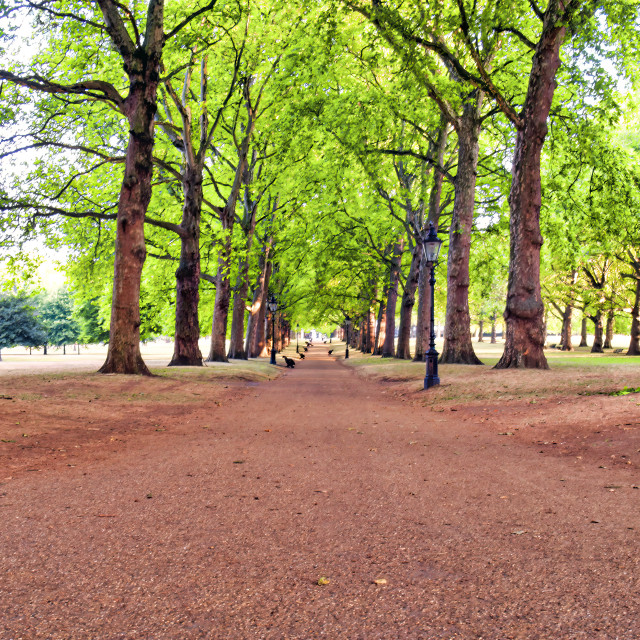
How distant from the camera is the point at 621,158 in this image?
20562 millimetres

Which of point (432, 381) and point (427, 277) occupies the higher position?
point (427, 277)

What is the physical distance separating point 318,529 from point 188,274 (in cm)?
1751

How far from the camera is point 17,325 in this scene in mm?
58125

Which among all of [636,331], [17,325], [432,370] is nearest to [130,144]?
[432,370]

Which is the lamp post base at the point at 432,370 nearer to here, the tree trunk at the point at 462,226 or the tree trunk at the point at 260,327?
the tree trunk at the point at 462,226

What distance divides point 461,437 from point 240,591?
650 cm

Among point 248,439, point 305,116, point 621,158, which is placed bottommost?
point 248,439

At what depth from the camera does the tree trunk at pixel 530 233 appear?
1622cm

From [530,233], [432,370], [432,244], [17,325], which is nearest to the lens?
[530,233]

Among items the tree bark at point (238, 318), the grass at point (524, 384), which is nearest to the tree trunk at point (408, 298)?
the tree bark at point (238, 318)

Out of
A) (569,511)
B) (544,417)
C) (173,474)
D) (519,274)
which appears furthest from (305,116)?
(569,511)

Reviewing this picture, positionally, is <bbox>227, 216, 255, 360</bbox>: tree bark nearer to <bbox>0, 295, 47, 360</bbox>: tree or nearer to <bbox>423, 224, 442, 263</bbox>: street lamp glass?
<bbox>423, 224, 442, 263</bbox>: street lamp glass

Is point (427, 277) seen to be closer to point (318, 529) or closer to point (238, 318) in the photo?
point (238, 318)

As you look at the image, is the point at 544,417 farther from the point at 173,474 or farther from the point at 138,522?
the point at 138,522
